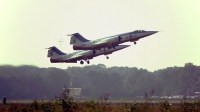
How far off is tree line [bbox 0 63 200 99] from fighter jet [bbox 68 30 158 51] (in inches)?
1273

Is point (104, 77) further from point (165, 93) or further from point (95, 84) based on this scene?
point (165, 93)

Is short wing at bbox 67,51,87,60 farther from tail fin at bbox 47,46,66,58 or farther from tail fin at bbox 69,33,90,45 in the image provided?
tail fin at bbox 47,46,66,58

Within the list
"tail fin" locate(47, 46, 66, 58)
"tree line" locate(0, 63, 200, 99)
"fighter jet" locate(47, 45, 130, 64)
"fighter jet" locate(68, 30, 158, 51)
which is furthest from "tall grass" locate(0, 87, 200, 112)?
"tree line" locate(0, 63, 200, 99)

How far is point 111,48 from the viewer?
362ft

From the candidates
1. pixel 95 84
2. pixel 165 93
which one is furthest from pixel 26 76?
pixel 165 93

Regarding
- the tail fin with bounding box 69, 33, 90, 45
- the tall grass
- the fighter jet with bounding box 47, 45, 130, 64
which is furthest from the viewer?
the tail fin with bounding box 69, 33, 90, 45

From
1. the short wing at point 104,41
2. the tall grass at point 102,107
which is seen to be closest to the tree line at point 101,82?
the short wing at point 104,41

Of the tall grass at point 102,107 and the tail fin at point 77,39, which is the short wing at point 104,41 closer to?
the tail fin at point 77,39

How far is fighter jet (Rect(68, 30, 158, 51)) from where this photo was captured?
10100 cm

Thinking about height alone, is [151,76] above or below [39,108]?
above

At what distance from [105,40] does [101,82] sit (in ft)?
226

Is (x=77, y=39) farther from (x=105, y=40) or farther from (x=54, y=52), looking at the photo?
(x=105, y=40)

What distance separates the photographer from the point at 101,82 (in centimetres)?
17412

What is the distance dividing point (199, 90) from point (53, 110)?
11661 centimetres
